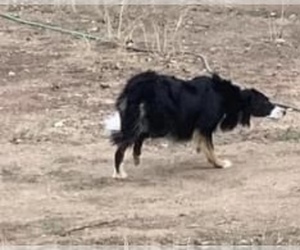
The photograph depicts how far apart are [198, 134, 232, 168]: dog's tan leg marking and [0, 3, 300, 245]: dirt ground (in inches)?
2.4

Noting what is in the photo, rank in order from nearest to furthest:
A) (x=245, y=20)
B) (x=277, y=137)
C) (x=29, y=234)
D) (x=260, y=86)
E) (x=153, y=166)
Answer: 1. (x=29, y=234)
2. (x=153, y=166)
3. (x=277, y=137)
4. (x=260, y=86)
5. (x=245, y=20)

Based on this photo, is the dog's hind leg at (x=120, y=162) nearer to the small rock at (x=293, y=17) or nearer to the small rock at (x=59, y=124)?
the small rock at (x=59, y=124)

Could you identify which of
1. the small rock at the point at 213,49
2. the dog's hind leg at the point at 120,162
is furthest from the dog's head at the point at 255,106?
the small rock at the point at 213,49

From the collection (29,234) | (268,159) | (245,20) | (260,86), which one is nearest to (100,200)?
(29,234)

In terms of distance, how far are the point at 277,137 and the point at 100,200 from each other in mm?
2154

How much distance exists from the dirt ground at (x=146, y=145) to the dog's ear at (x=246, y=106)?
247 mm

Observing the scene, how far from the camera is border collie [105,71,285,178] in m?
8.79

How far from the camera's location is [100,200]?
→ 8102 mm

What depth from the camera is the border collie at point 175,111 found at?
8.79 metres

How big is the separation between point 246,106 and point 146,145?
0.86m

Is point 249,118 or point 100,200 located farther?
point 249,118

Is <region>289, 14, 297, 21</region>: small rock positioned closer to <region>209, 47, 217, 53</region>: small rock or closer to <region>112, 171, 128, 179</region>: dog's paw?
<region>209, 47, 217, 53</region>: small rock

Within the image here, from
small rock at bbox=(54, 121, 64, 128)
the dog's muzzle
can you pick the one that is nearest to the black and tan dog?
the dog's muzzle

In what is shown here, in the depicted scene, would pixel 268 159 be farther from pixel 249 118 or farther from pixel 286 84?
pixel 286 84
